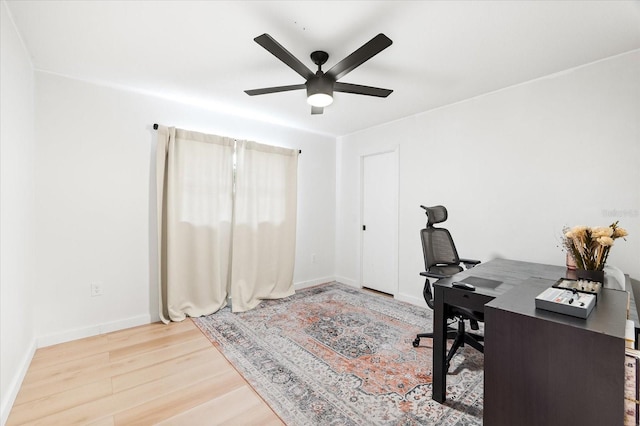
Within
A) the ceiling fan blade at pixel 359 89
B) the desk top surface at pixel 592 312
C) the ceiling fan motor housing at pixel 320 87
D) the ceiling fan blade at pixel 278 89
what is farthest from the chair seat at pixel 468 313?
the ceiling fan blade at pixel 278 89

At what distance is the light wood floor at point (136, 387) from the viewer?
1.67 meters

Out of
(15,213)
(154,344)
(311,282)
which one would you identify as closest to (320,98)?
(15,213)

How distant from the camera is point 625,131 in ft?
7.31

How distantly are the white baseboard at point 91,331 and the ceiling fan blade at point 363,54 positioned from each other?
3120 millimetres

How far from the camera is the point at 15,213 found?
1.94 metres

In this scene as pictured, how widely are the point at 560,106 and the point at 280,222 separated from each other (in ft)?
11.0

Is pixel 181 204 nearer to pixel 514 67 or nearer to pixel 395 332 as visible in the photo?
pixel 395 332

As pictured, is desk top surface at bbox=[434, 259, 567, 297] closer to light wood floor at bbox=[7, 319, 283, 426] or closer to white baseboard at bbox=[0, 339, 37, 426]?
light wood floor at bbox=[7, 319, 283, 426]

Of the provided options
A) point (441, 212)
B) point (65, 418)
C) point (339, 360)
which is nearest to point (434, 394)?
point (339, 360)

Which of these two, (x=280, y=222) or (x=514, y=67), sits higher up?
(x=514, y=67)

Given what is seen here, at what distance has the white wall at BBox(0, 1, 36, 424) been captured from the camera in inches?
66.2

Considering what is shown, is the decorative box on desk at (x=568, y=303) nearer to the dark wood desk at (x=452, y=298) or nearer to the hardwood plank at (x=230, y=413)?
the dark wood desk at (x=452, y=298)

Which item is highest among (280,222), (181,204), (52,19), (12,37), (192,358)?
(52,19)

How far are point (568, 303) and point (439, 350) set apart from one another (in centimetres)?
85
